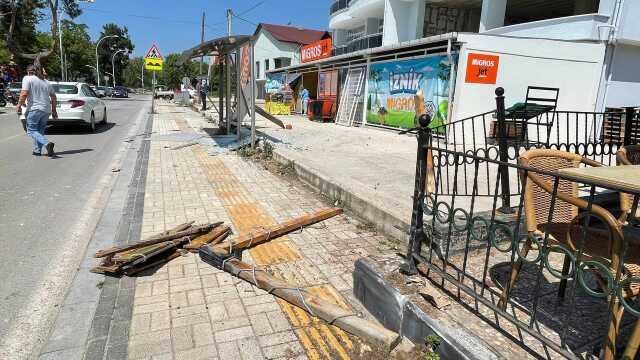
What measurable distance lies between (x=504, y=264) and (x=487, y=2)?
667 inches

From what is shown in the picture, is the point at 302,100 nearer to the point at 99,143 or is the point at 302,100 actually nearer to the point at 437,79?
the point at 437,79

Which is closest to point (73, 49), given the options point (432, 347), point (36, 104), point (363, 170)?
point (36, 104)

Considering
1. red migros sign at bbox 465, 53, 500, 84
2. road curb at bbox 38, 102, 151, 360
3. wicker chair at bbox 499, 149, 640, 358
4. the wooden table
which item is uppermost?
red migros sign at bbox 465, 53, 500, 84

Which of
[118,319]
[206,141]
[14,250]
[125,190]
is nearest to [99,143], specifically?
[206,141]

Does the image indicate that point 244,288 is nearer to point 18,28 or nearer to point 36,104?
point 36,104

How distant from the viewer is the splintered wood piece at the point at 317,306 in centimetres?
255

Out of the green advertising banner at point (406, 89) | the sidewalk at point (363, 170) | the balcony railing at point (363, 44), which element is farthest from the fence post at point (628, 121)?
the balcony railing at point (363, 44)

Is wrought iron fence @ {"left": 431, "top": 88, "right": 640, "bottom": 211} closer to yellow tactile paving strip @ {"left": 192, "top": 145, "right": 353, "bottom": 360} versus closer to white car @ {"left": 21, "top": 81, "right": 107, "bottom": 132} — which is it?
yellow tactile paving strip @ {"left": 192, "top": 145, "right": 353, "bottom": 360}

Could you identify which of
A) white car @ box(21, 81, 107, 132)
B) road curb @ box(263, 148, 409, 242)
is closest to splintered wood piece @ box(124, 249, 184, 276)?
road curb @ box(263, 148, 409, 242)

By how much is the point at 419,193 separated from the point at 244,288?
1.59 m

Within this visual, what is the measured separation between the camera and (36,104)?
27.6 ft

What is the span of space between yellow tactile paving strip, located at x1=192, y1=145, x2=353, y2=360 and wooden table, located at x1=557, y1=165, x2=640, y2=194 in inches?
64.6

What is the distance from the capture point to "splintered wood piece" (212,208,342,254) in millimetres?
3936

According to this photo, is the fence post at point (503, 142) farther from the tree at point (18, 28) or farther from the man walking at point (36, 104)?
the tree at point (18, 28)
